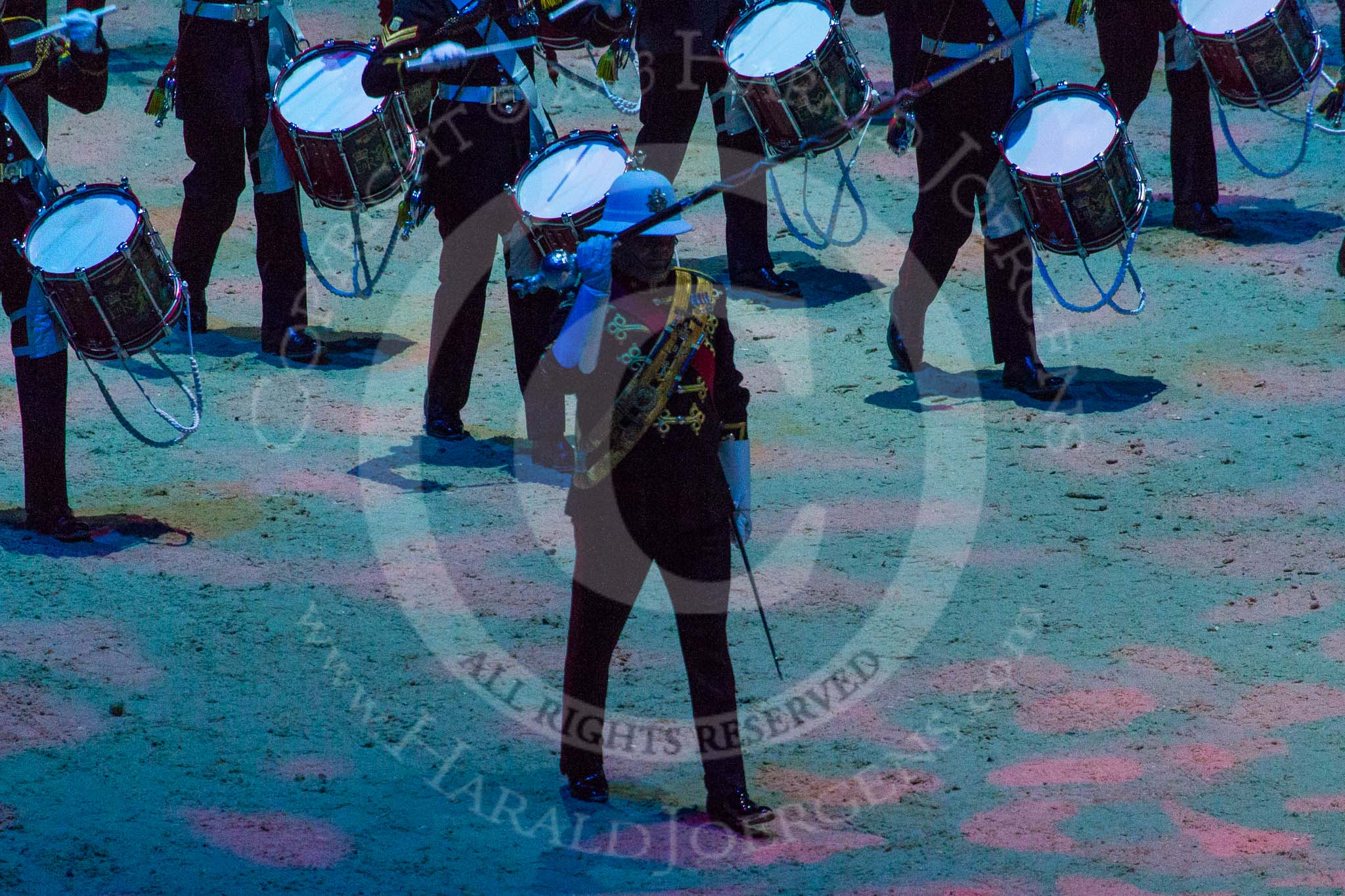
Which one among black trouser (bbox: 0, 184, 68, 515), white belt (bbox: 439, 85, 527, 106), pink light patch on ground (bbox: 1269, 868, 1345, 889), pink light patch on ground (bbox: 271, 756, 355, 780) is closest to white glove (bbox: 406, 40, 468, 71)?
white belt (bbox: 439, 85, 527, 106)

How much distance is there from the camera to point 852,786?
5.21 meters

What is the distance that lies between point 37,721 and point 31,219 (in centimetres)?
195

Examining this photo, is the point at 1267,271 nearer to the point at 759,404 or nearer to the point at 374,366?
the point at 759,404

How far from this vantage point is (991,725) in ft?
18.0

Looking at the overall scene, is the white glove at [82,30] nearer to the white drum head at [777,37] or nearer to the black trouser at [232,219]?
the black trouser at [232,219]

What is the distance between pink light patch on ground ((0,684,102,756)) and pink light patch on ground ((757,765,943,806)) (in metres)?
2.11

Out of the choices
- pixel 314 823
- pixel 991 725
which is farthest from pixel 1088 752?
pixel 314 823

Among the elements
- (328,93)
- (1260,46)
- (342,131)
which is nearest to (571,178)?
(342,131)

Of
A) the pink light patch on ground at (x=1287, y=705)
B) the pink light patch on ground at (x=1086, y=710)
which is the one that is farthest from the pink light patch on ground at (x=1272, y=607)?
the pink light patch on ground at (x=1086, y=710)

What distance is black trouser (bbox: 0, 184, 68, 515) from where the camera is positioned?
20.3 feet

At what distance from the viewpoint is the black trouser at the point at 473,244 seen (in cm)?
727

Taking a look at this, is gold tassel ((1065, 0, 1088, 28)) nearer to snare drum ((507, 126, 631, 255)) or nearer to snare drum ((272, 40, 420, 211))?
snare drum ((507, 126, 631, 255))

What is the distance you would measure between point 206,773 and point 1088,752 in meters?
2.67

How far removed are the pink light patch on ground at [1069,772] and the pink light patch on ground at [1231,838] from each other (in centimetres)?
27
